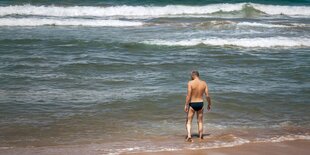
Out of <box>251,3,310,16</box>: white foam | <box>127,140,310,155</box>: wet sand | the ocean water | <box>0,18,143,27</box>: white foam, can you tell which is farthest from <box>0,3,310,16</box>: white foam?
<box>127,140,310,155</box>: wet sand

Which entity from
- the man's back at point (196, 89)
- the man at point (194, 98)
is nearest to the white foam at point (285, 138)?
the man at point (194, 98)

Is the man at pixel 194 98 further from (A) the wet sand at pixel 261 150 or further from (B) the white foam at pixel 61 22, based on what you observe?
(B) the white foam at pixel 61 22

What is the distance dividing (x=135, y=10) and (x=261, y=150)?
91.0ft

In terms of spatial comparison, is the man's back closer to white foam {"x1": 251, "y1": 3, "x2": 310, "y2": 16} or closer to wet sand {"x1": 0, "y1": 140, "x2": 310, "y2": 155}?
wet sand {"x1": 0, "y1": 140, "x2": 310, "y2": 155}

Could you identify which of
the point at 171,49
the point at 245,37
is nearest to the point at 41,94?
the point at 171,49

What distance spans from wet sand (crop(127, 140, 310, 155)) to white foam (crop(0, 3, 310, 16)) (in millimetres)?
26305

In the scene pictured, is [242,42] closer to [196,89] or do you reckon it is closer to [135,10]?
[196,89]

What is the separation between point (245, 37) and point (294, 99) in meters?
10.2

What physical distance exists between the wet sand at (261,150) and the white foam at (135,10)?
2631cm

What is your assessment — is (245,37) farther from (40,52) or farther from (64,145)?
(64,145)

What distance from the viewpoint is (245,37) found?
926 inches

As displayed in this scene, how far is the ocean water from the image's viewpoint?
10695 millimetres

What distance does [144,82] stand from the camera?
14.9 m

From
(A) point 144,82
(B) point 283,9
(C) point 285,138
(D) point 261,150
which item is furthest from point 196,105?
(B) point 283,9
